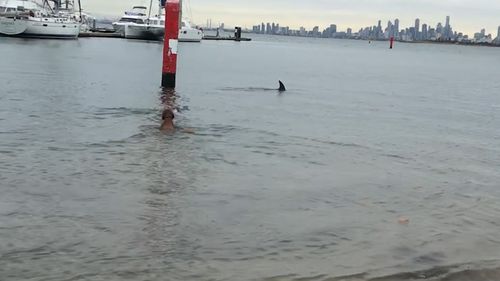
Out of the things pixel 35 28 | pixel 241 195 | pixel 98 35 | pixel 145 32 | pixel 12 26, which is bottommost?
pixel 241 195

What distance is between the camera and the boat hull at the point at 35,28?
86312 mm

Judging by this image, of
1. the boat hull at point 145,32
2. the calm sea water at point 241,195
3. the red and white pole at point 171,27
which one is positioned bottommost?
the calm sea water at point 241,195

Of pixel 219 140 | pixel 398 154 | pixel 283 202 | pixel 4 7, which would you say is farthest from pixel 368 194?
pixel 4 7

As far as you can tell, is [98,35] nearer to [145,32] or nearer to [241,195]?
[145,32]

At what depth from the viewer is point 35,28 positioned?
3438 inches

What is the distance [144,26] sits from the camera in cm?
11044

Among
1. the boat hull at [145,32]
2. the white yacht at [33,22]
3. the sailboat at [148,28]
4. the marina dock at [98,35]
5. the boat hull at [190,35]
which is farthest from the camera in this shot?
the boat hull at [190,35]

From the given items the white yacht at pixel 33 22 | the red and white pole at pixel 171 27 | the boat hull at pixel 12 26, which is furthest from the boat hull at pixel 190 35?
the red and white pole at pixel 171 27

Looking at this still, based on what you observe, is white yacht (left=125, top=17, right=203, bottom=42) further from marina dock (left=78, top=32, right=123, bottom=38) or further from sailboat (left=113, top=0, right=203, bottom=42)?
marina dock (left=78, top=32, right=123, bottom=38)

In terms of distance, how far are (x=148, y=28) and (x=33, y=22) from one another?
85.7 ft

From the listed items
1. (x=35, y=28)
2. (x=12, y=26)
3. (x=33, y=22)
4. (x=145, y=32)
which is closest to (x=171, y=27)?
(x=33, y=22)

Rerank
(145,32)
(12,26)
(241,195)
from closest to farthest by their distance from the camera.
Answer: (241,195), (12,26), (145,32)

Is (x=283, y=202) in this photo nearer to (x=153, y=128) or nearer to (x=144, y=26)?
(x=153, y=128)

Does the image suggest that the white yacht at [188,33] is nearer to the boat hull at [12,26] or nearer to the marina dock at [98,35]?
the marina dock at [98,35]
